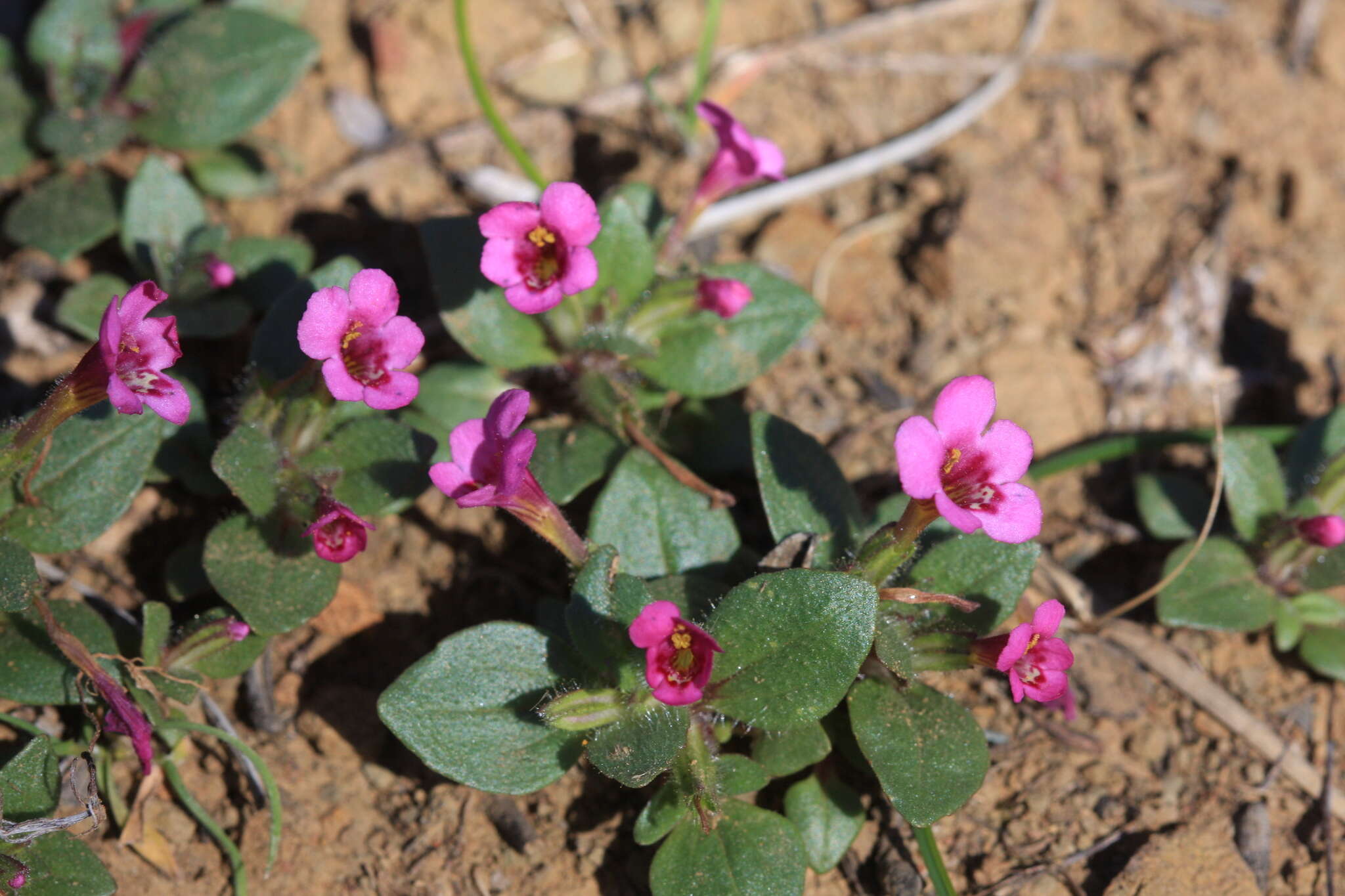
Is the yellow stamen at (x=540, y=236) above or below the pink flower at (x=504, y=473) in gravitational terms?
above

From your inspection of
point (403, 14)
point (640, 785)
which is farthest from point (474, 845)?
point (403, 14)

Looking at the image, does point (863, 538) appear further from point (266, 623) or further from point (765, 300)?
point (266, 623)

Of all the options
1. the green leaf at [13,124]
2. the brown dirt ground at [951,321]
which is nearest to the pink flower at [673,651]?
the brown dirt ground at [951,321]

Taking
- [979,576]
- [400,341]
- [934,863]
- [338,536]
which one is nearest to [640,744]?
[934,863]

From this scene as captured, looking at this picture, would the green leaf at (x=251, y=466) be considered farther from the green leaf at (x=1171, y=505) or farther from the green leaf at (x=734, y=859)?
the green leaf at (x=1171, y=505)

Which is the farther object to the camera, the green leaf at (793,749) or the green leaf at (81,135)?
the green leaf at (81,135)

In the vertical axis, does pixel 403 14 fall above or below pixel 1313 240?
above

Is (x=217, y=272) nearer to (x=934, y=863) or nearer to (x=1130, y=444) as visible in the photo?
(x=934, y=863)
